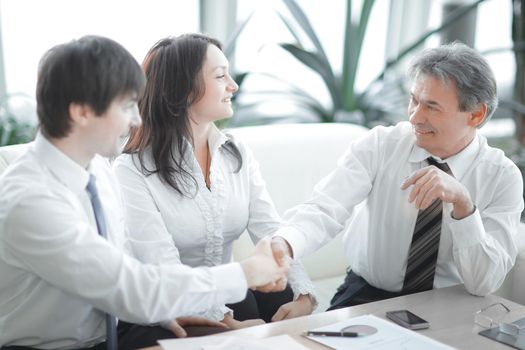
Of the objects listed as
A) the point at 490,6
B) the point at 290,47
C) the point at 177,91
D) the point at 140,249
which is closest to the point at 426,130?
the point at 177,91

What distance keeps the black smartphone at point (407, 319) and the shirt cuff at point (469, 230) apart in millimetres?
332

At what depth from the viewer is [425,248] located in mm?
1957

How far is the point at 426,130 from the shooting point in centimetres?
196

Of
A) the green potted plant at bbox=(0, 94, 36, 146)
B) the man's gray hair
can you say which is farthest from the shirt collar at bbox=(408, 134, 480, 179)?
the green potted plant at bbox=(0, 94, 36, 146)

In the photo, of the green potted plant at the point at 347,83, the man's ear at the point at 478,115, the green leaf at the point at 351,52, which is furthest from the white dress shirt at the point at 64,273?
the green leaf at the point at 351,52

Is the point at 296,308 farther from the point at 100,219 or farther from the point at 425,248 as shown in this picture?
the point at 100,219

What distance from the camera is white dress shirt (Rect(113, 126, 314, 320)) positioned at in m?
1.84

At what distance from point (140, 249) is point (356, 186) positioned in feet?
2.24

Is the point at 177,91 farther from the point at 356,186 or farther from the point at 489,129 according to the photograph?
the point at 489,129

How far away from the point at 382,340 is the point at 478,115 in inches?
33.6

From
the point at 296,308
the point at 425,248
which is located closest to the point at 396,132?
the point at 425,248

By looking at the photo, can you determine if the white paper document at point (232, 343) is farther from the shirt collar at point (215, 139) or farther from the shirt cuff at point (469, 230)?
the shirt collar at point (215, 139)

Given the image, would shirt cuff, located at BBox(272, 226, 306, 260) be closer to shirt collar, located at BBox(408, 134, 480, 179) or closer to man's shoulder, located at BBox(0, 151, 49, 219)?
shirt collar, located at BBox(408, 134, 480, 179)

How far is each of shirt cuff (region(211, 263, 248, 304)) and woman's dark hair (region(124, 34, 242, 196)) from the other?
507 millimetres
